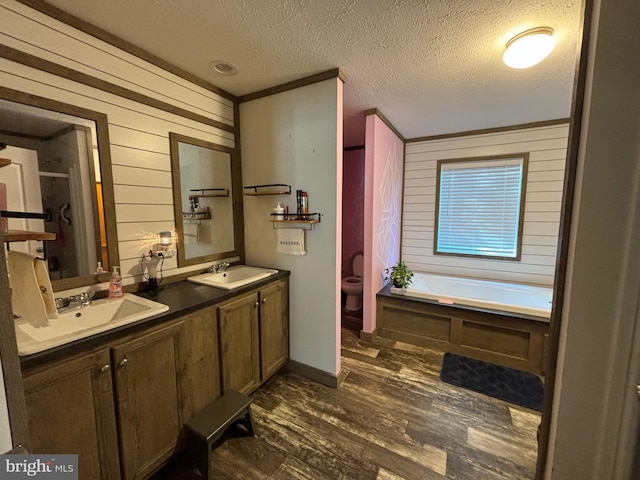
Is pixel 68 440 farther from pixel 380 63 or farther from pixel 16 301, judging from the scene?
pixel 380 63

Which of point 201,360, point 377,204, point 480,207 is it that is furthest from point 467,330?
point 201,360

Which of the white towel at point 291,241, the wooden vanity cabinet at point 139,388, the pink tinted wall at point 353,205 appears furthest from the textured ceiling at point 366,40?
the wooden vanity cabinet at point 139,388

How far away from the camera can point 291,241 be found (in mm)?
2244

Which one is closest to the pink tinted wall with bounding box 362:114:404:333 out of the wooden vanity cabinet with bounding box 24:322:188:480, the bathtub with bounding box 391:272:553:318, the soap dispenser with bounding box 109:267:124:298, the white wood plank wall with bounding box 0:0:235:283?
the bathtub with bounding box 391:272:553:318

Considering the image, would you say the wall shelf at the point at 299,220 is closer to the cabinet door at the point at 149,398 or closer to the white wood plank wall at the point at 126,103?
the white wood plank wall at the point at 126,103

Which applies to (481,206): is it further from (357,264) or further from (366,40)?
(366,40)

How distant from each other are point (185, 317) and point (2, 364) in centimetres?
105

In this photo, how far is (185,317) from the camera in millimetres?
1508

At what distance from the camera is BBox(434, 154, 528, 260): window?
10.7ft

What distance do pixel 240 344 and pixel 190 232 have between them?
97 cm

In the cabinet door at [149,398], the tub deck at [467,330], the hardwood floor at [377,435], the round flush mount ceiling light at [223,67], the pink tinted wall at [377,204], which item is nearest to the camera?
the cabinet door at [149,398]

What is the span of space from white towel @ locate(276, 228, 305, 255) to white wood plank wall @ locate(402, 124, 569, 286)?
2.26m

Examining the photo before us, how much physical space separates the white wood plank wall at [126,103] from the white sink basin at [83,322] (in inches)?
9.5

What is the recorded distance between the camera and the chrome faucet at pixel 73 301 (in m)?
1.38
